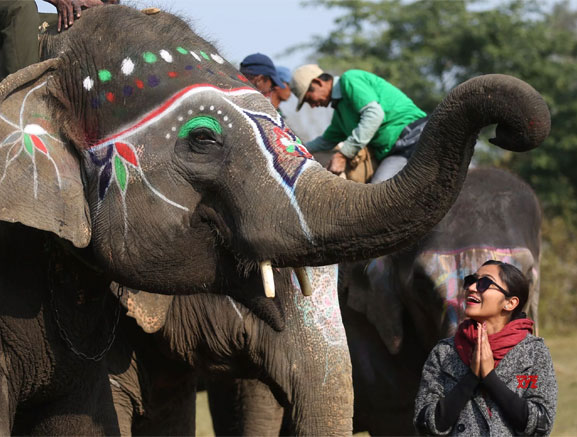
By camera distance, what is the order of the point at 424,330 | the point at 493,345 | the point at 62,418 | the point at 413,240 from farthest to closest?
the point at 424,330 → the point at 62,418 → the point at 493,345 → the point at 413,240

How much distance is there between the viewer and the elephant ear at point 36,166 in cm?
354

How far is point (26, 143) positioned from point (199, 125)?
55 cm

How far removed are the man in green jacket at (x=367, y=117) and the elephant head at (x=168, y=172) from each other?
7.80 feet

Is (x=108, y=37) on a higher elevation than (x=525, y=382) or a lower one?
higher

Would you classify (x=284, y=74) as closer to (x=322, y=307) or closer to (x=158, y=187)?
(x=322, y=307)

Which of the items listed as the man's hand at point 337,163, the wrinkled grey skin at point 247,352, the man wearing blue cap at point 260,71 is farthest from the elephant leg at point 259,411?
the man wearing blue cap at point 260,71

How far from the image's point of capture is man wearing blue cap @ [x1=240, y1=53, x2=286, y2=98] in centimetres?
596

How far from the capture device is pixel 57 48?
3816 millimetres

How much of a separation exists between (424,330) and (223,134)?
117 inches

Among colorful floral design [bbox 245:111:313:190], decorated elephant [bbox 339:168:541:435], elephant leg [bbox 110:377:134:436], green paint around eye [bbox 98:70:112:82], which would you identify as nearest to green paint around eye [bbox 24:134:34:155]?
green paint around eye [bbox 98:70:112:82]

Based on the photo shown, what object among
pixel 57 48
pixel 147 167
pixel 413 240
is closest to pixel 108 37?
pixel 57 48

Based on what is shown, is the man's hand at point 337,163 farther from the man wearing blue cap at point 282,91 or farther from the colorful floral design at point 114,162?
the colorful floral design at point 114,162

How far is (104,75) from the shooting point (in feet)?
12.0

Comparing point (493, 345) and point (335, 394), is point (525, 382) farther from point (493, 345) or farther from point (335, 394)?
point (335, 394)
